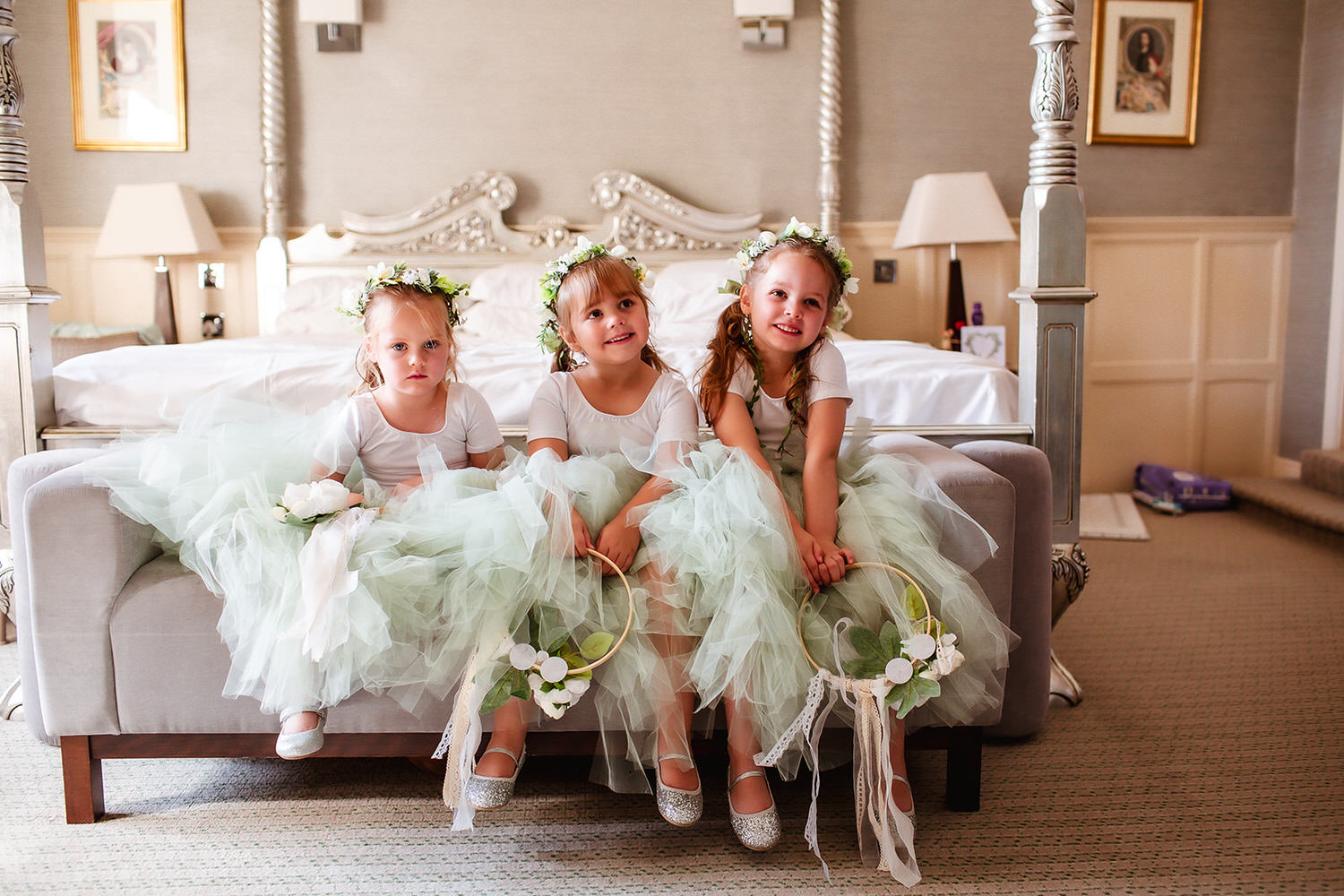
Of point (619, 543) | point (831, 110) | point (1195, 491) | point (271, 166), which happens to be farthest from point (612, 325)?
point (1195, 491)

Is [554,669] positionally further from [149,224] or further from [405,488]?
[149,224]

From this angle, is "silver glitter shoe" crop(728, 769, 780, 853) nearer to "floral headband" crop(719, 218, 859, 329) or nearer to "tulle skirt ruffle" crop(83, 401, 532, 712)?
"tulle skirt ruffle" crop(83, 401, 532, 712)

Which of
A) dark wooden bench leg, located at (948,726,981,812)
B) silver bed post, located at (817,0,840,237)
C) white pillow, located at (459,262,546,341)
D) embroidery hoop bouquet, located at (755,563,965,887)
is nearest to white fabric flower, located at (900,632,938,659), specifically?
embroidery hoop bouquet, located at (755,563,965,887)

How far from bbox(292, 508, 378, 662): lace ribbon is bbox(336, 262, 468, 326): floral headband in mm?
553

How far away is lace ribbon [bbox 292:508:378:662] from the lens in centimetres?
139

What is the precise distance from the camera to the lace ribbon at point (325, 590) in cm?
139

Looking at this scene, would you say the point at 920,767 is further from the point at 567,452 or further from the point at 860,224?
the point at 860,224

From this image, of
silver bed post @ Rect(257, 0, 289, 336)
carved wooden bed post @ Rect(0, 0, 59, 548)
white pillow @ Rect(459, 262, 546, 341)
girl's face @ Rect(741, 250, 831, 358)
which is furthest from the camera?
silver bed post @ Rect(257, 0, 289, 336)

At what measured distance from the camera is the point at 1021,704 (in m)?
1.83

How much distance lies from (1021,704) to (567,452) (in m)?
0.97

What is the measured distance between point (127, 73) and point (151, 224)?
0.68 meters

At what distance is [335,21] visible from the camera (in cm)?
384

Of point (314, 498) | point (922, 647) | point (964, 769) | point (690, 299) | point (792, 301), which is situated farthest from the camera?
point (690, 299)

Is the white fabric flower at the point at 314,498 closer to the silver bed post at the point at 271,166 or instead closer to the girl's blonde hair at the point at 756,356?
the girl's blonde hair at the point at 756,356
